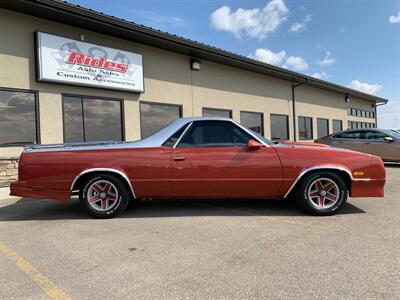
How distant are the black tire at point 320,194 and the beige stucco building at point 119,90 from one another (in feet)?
23.3

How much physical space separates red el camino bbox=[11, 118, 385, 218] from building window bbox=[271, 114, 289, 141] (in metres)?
11.8

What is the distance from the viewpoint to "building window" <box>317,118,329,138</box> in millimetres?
20625

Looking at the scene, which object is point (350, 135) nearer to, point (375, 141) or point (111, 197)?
point (375, 141)

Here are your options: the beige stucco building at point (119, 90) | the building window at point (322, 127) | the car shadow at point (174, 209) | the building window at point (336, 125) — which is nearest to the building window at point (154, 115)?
the beige stucco building at point (119, 90)

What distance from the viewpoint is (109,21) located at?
9227 mm

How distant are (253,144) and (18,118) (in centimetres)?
678

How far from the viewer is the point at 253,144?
4797 mm

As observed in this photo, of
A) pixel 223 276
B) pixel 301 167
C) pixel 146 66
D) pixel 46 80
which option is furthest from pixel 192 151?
pixel 146 66

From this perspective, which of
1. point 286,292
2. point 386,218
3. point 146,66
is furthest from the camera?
point 146,66

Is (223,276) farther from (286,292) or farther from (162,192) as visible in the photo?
(162,192)

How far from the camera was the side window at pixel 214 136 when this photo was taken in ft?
16.3

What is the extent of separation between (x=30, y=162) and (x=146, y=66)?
7.04 meters

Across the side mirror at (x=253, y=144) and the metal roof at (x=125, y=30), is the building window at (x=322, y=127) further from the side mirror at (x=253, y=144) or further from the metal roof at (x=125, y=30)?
the side mirror at (x=253, y=144)

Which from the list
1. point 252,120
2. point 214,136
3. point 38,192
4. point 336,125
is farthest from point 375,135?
point 38,192
